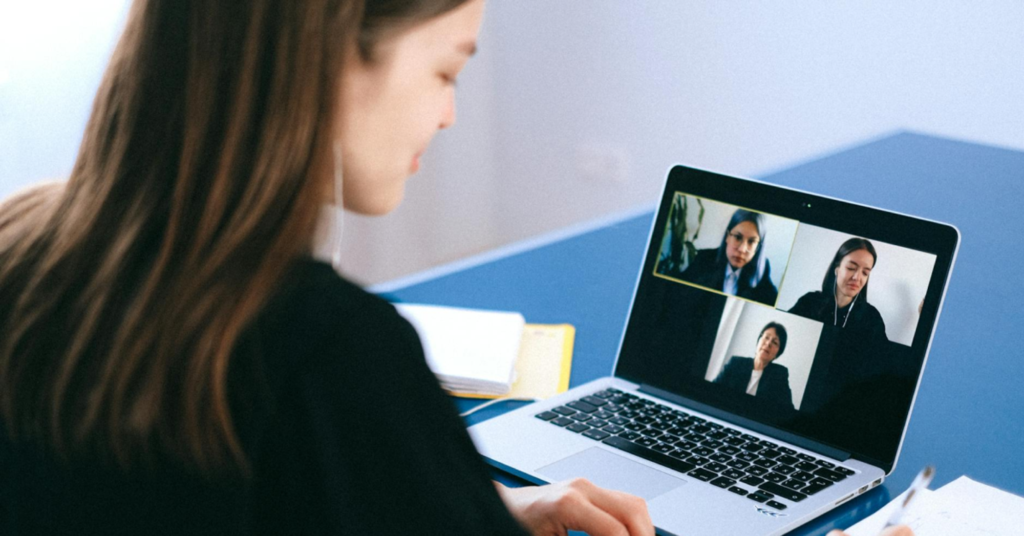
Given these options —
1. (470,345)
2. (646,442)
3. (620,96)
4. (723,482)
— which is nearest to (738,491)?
(723,482)

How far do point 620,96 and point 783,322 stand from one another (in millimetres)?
2407

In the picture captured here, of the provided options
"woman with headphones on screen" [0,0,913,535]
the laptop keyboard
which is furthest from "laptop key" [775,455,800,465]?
"woman with headphones on screen" [0,0,913,535]

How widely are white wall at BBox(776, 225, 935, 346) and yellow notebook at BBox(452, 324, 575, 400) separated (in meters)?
0.27

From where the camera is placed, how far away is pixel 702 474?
94cm

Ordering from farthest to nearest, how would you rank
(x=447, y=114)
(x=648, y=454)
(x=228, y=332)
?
1. (x=648, y=454)
2. (x=447, y=114)
3. (x=228, y=332)

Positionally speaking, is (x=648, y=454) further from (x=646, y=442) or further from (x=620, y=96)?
(x=620, y=96)

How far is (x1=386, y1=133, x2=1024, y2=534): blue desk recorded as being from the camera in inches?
39.9

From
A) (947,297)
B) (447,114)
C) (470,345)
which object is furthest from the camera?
(947,297)

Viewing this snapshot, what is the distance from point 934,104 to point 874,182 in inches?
44.8

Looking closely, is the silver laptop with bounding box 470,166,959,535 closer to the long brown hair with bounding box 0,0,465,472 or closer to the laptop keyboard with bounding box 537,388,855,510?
the laptop keyboard with bounding box 537,388,855,510

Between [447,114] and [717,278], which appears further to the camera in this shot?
[717,278]

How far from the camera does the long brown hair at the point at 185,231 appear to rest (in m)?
0.60

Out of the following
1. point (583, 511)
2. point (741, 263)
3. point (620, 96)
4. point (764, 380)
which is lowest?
point (583, 511)

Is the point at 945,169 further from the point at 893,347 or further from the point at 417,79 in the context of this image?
the point at 417,79
